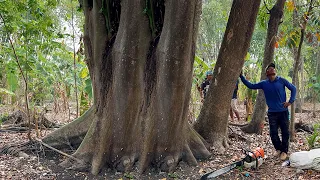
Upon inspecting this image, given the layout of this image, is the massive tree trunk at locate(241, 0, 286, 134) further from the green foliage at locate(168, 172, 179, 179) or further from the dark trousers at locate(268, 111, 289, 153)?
the green foliage at locate(168, 172, 179, 179)

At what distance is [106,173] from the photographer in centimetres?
425

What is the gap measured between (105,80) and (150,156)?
4.32ft

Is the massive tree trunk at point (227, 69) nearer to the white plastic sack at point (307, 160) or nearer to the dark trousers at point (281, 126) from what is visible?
the dark trousers at point (281, 126)

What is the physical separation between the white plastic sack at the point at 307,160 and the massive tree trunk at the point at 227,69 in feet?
3.99

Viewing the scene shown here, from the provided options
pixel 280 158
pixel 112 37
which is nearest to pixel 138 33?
pixel 112 37

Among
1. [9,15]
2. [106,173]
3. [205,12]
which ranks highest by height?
[205,12]

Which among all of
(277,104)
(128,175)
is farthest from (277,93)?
(128,175)

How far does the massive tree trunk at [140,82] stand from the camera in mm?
4137

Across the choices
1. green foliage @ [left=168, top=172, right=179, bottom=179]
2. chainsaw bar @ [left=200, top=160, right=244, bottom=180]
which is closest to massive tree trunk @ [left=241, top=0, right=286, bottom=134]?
chainsaw bar @ [left=200, top=160, right=244, bottom=180]

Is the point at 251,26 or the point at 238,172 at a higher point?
the point at 251,26

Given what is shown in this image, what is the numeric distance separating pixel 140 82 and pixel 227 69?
1.57m

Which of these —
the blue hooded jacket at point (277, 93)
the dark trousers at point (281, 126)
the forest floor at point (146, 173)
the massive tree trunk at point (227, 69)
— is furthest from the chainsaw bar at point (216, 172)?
the blue hooded jacket at point (277, 93)

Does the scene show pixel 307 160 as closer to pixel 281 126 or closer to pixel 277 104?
pixel 281 126

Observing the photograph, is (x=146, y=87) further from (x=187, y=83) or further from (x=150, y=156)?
(x=150, y=156)
